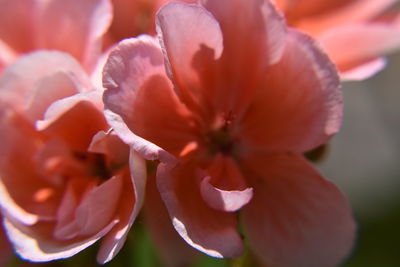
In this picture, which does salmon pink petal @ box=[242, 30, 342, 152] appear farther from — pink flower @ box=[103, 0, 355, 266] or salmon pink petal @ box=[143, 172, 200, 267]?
salmon pink petal @ box=[143, 172, 200, 267]

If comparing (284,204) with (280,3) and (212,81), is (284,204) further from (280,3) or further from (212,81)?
(280,3)

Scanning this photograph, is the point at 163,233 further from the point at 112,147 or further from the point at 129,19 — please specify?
the point at 129,19

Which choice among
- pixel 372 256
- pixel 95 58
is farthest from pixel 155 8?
pixel 372 256

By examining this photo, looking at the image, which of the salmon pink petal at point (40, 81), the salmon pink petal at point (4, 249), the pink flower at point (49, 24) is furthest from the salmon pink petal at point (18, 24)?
the salmon pink petal at point (4, 249)

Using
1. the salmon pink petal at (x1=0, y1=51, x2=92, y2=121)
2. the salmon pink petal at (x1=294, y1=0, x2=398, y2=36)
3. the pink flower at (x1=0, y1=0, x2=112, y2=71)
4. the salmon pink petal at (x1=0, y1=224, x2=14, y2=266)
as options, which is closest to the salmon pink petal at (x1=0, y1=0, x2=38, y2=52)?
the pink flower at (x1=0, y1=0, x2=112, y2=71)

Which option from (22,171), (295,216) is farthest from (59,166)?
(295,216)
